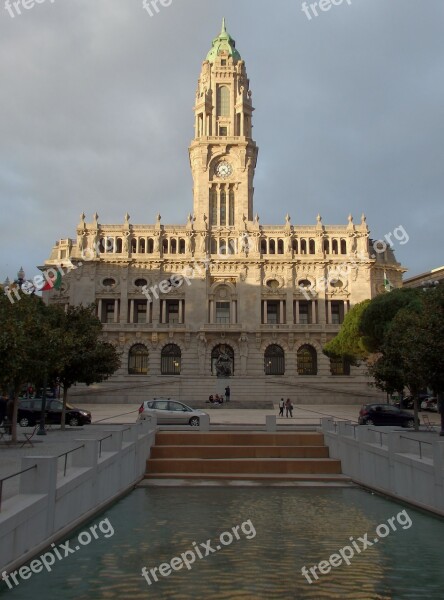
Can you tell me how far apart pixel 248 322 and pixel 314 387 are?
11.5m

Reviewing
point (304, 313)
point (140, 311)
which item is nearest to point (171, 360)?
point (140, 311)

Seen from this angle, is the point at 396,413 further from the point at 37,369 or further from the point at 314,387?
the point at 314,387

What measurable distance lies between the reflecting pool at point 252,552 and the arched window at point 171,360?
50.3 metres

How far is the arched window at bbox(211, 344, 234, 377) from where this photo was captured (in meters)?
67.3

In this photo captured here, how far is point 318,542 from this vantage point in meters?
12.6

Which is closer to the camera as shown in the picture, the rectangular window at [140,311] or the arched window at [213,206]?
the rectangular window at [140,311]

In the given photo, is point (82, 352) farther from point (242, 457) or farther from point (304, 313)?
point (304, 313)

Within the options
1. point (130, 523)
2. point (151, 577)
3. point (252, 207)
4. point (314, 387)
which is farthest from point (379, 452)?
point (252, 207)

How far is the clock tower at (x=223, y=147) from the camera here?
7312 cm

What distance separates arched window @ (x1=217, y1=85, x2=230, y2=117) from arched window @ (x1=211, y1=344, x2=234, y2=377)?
108 feet

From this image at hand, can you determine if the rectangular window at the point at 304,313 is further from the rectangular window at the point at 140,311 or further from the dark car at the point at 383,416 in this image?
the dark car at the point at 383,416

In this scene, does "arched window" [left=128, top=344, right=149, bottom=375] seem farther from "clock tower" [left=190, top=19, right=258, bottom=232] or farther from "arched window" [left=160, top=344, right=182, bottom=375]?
"clock tower" [left=190, top=19, right=258, bottom=232]

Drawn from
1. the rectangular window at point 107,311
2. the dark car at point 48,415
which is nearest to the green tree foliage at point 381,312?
the dark car at point 48,415

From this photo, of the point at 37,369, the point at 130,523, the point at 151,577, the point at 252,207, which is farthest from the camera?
the point at 252,207
